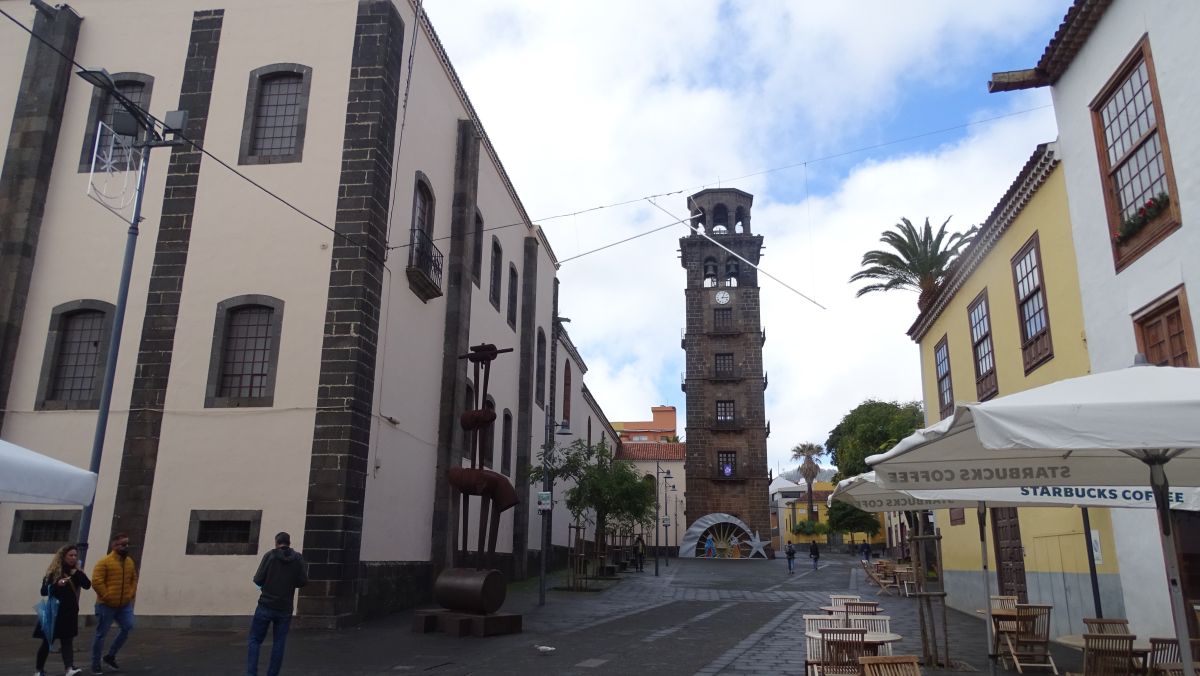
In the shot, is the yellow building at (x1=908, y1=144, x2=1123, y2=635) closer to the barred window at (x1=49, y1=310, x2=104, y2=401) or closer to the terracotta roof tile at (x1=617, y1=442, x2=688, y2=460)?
the barred window at (x1=49, y1=310, x2=104, y2=401)

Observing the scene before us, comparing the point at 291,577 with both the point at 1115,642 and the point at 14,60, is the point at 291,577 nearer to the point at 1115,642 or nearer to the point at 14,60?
the point at 1115,642

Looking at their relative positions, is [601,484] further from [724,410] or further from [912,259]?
[724,410]

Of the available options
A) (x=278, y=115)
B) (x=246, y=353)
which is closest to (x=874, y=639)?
(x=246, y=353)

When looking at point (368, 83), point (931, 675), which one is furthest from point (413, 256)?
point (931, 675)

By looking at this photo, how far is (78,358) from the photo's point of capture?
1717cm

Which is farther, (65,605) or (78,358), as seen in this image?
(78,358)

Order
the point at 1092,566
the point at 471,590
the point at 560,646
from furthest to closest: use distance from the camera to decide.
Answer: the point at 471,590 → the point at 560,646 → the point at 1092,566

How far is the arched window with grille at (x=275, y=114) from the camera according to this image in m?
17.6

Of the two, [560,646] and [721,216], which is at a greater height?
[721,216]

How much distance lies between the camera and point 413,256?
63.0 ft

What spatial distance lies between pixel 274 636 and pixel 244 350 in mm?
8580

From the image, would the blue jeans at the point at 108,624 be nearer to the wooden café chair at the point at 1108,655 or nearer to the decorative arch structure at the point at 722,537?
the wooden café chair at the point at 1108,655

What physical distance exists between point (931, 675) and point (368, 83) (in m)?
14.8

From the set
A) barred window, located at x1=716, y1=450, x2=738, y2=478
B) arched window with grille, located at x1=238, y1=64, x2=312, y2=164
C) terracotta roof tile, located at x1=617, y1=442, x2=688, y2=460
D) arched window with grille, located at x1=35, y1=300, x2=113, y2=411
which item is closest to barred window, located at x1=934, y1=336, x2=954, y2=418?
arched window with grille, located at x1=238, y1=64, x2=312, y2=164
